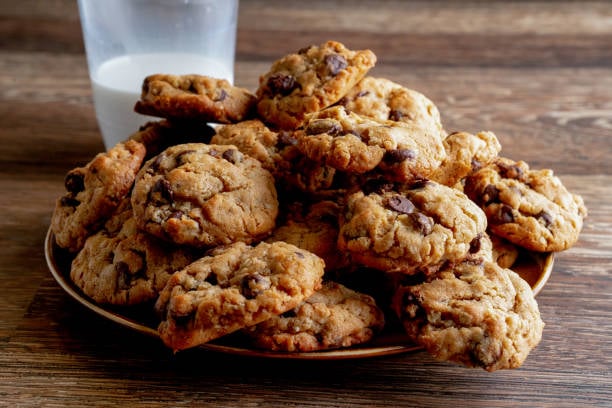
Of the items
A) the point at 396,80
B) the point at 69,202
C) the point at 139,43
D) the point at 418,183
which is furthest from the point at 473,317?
the point at 396,80

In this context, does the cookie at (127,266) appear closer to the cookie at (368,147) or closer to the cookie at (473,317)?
the cookie at (368,147)

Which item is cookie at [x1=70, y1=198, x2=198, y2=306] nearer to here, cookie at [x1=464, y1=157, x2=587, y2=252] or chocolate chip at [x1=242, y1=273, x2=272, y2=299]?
chocolate chip at [x1=242, y1=273, x2=272, y2=299]

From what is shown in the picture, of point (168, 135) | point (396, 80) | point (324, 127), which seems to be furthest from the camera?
point (396, 80)

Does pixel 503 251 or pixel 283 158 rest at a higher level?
pixel 283 158

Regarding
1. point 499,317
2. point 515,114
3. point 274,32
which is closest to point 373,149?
point 499,317

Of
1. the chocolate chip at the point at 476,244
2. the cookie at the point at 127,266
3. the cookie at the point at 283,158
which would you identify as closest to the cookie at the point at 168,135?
the cookie at the point at 283,158

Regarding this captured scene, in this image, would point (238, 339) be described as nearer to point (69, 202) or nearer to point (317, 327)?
point (317, 327)

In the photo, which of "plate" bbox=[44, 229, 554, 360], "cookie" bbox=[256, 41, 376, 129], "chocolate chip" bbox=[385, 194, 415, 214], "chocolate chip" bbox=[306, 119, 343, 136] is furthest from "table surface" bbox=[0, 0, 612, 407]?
"cookie" bbox=[256, 41, 376, 129]
